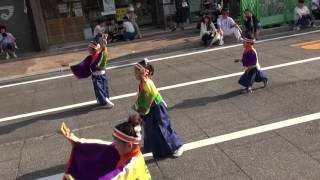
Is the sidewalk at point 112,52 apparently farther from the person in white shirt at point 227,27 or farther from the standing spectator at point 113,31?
the person in white shirt at point 227,27

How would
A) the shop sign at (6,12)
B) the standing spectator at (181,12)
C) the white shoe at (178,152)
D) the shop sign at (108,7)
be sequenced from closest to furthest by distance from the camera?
the white shoe at (178,152)
the shop sign at (6,12)
the standing spectator at (181,12)
the shop sign at (108,7)

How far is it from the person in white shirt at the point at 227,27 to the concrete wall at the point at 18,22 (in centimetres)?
790

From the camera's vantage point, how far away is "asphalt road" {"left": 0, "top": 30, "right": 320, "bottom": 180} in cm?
703

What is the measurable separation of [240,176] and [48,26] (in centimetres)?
1522

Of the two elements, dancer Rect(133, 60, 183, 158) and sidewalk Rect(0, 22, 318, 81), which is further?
sidewalk Rect(0, 22, 318, 81)

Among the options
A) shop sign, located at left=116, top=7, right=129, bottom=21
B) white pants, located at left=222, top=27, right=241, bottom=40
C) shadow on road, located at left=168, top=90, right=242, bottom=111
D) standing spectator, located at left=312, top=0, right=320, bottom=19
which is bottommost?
shadow on road, located at left=168, top=90, right=242, bottom=111

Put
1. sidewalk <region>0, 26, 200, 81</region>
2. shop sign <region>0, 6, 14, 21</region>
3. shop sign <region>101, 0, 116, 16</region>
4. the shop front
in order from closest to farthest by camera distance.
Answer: sidewalk <region>0, 26, 200, 81</region> < shop sign <region>0, 6, 14, 21</region> < the shop front < shop sign <region>101, 0, 116, 16</region>

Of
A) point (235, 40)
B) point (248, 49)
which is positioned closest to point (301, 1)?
point (235, 40)

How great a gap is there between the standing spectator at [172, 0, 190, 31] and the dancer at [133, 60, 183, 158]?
13497 millimetres

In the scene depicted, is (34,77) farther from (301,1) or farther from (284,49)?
(301,1)

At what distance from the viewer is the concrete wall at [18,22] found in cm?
1931

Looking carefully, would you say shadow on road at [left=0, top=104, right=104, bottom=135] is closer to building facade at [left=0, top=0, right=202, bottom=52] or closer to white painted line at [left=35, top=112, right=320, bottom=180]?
white painted line at [left=35, top=112, right=320, bottom=180]

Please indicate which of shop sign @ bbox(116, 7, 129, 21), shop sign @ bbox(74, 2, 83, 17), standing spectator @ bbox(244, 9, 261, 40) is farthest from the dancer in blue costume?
shop sign @ bbox(74, 2, 83, 17)

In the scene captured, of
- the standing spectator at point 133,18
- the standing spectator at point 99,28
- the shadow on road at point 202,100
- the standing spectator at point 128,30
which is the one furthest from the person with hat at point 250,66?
the standing spectator at point 133,18
